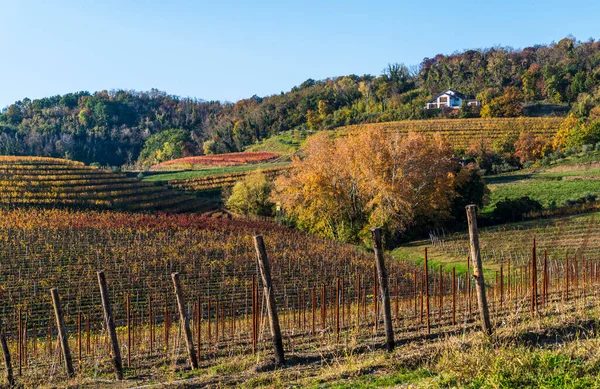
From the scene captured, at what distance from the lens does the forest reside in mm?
97188

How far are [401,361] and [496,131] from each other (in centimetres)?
7988

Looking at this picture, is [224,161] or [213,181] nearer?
[213,181]

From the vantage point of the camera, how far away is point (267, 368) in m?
7.36

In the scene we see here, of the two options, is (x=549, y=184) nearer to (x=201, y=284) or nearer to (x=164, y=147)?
(x=201, y=284)

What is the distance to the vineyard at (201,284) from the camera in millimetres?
12875

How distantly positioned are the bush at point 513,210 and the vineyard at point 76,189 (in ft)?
87.4

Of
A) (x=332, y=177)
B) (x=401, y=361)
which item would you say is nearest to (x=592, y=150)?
(x=332, y=177)

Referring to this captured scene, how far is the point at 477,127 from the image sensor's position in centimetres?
8375

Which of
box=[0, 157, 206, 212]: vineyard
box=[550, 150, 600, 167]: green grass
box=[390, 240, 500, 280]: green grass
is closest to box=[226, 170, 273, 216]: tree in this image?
box=[0, 157, 206, 212]: vineyard

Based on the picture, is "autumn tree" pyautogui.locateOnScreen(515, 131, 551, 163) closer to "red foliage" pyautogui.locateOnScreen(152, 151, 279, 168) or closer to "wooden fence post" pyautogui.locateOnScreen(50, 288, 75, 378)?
"red foliage" pyautogui.locateOnScreen(152, 151, 279, 168)

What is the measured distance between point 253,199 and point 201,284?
1041 inches

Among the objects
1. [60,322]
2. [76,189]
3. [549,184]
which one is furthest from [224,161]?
[60,322]

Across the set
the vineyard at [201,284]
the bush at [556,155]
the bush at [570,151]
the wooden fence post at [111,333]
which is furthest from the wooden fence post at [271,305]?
the bush at [570,151]

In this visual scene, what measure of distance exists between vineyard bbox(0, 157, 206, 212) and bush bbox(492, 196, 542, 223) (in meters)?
26.6
